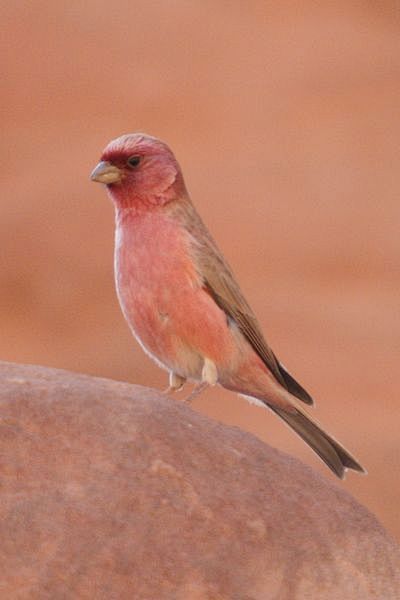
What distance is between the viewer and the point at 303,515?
312 centimetres

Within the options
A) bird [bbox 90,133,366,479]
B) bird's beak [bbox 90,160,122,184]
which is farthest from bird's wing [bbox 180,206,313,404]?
bird's beak [bbox 90,160,122,184]

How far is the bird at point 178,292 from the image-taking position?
3619 millimetres

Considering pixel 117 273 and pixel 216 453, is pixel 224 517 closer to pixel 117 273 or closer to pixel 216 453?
pixel 216 453

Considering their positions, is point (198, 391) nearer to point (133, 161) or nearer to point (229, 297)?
point (229, 297)

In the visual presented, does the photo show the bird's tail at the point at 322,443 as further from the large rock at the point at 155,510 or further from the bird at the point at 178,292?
the large rock at the point at 155,510

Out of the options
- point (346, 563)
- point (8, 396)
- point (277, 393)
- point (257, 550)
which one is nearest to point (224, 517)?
point (257, 550)

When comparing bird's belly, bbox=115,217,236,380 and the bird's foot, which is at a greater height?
bird's belly, bbox=115,217,236,380

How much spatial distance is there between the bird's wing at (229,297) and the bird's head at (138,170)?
6.0 inches

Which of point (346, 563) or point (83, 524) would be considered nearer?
point (83, 524)

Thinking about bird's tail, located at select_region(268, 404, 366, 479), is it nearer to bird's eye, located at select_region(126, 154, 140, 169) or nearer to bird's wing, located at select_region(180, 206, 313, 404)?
bird's wing, located at select_region(180, 206, 313, 404)

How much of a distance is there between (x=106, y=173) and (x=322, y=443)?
1.05 meters

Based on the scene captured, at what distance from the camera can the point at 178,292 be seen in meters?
3.65

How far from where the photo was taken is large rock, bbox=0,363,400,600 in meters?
2.81

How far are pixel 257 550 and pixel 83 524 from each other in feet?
1.36
